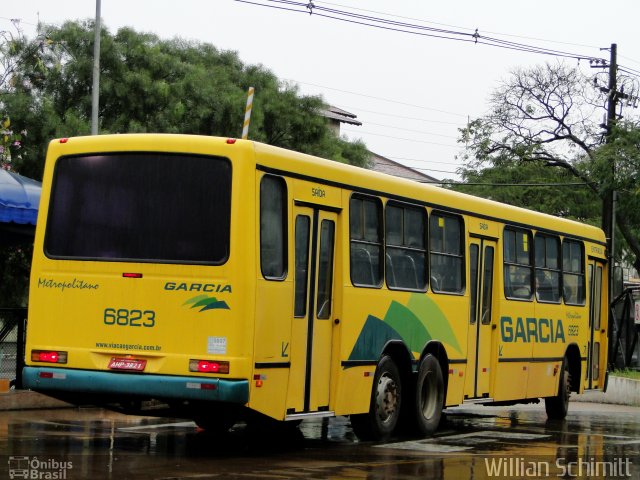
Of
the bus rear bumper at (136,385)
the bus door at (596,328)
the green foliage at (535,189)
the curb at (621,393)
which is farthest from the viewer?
the green foliage at (535,189)

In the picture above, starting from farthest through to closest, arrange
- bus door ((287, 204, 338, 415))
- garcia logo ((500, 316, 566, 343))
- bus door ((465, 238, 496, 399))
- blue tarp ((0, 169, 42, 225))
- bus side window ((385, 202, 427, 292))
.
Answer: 1. blue tarp ((0, 169, 42, 225))
2. garcia logo ((500, 316, 566, 343))
3. bus door ((465, 238, 496, 399))
4. bus side window ((385, 202, 427, 292))
5. bus door ((287, 204, 338, 415))

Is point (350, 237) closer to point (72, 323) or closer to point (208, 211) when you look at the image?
point (208, 211)

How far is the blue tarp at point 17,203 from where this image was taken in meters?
18.1

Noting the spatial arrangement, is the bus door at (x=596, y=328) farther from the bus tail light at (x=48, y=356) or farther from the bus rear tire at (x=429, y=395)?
the bus tail light at (x=48, y=356)

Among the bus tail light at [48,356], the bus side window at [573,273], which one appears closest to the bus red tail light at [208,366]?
the bus tail light at [48,356]

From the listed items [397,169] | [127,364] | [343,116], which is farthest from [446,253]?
[397,169]

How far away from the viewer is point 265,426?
1554cm

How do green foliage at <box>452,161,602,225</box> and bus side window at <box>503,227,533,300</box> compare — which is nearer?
bus side window at <box>503,227,533,300</box>

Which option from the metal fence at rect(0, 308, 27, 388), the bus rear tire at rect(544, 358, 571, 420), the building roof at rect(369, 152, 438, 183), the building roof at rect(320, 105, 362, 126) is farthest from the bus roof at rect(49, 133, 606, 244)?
the building roof at rect(369, 152, 438, 183)

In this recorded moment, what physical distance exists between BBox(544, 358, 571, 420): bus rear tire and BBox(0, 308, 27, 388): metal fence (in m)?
8.16

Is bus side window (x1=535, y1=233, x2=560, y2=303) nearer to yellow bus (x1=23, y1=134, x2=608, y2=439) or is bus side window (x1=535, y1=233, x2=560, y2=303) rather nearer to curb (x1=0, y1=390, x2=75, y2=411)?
yellow bus (x1=23, y1=134, x2=608, y2=439)

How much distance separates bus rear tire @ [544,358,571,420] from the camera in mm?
19781

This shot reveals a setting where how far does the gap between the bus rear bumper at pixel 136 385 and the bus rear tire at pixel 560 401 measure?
935 cm

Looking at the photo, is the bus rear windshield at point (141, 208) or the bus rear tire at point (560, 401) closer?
the bus rear windshield at point (141, 208)
